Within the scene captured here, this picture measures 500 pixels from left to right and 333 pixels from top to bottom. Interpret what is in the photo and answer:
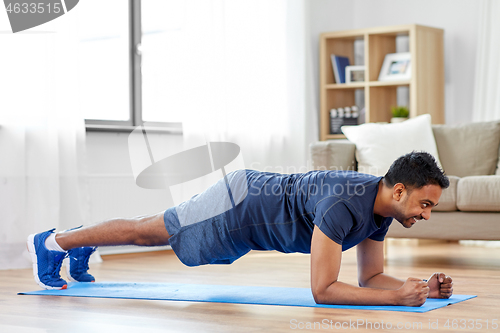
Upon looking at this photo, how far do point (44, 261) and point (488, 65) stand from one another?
366cm

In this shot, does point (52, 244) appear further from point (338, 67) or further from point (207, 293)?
point (338, 67)

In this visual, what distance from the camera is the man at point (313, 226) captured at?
1.87 m

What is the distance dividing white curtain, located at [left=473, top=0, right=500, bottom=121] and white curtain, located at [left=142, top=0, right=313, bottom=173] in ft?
4.30

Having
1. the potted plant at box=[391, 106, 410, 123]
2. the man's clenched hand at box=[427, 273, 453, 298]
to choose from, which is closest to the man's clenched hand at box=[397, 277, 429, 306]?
the man's clenched hand at box=[427, 273, 453, 298]

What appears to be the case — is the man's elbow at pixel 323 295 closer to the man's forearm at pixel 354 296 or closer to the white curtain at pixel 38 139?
the man's forearm at pixel 354 296

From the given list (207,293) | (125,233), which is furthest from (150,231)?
(207,293)

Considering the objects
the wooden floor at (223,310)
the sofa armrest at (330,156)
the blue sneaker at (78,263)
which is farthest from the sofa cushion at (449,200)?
the blue sneaker at (78,263)

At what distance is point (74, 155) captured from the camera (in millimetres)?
3680

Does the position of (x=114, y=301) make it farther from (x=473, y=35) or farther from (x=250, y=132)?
(x=473, y=35)

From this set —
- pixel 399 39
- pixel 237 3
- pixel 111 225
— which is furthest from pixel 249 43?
→ pixel 111 225

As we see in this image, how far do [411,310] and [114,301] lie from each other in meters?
1.02

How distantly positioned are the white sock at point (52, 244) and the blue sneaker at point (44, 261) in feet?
0.05

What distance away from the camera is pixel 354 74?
5.28 m

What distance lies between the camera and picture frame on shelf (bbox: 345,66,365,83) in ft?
17.3
